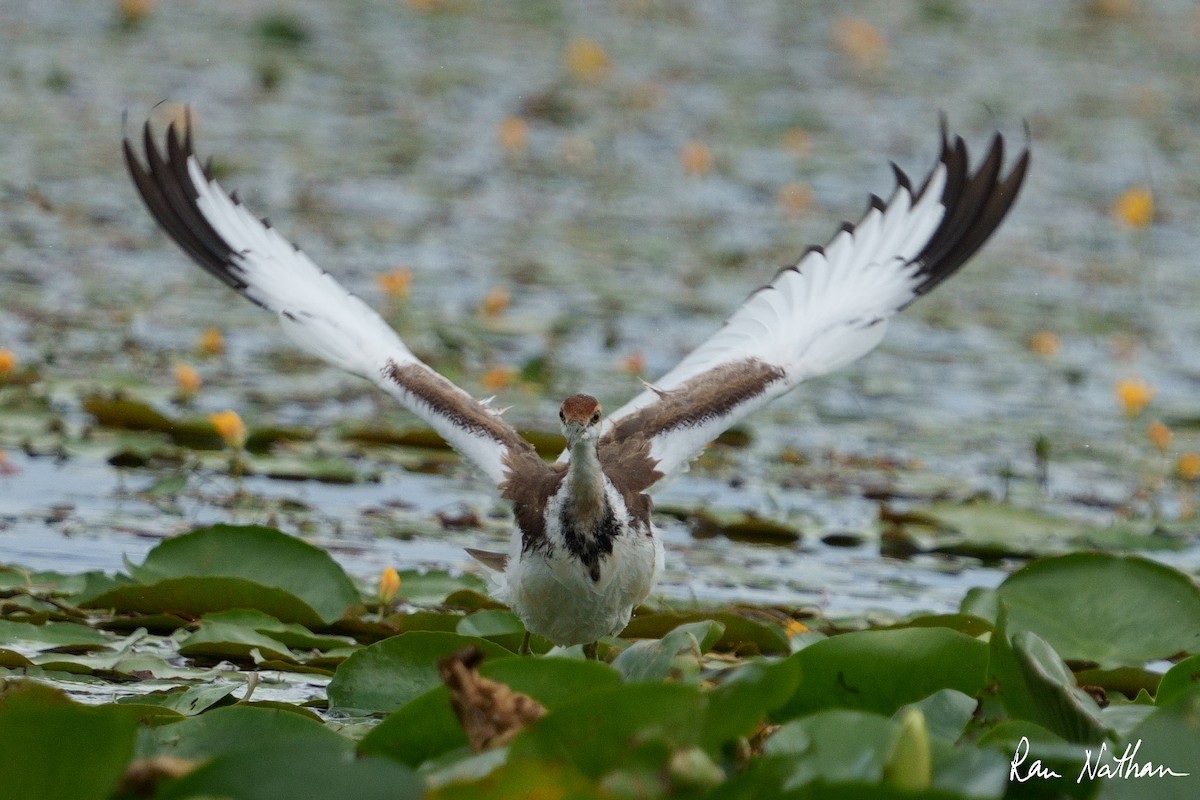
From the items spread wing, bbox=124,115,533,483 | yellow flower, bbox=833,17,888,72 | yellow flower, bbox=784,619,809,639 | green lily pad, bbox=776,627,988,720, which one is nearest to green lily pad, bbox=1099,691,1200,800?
green lily pad, bbox=776,627,988,720

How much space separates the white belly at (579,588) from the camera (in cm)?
495

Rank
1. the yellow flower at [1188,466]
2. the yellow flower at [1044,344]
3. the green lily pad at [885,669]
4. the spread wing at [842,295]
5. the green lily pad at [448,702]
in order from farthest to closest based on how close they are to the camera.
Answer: the yellow flower at [1044,344]
the yellow flower at [1188,466]
the spread wing at [842,295]
the green lily pad at [885,669]
the green lily pad at [448,702]

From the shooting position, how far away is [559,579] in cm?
496

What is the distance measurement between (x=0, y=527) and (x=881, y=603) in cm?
308

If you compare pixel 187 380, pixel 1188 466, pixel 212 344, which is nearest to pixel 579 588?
pixel 187 380

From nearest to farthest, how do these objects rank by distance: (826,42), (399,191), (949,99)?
(399,191), (949,99), (826,42)

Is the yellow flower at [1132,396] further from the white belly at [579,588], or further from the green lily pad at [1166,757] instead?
the green lily pad at [1166,757]

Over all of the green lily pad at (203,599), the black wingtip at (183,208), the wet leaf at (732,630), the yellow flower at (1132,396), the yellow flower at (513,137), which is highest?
the yellow flower at (513,137)

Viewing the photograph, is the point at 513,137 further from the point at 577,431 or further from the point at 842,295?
the point at 577,431

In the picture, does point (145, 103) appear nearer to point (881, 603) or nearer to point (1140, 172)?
point (1140, 172)

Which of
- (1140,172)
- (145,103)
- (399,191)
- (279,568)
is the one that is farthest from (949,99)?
(279,568)

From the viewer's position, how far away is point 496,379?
8125 mm

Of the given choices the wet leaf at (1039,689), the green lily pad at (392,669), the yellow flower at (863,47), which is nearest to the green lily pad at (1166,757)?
the wet leaf at (1039,689)

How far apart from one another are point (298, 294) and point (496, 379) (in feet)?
5.97
